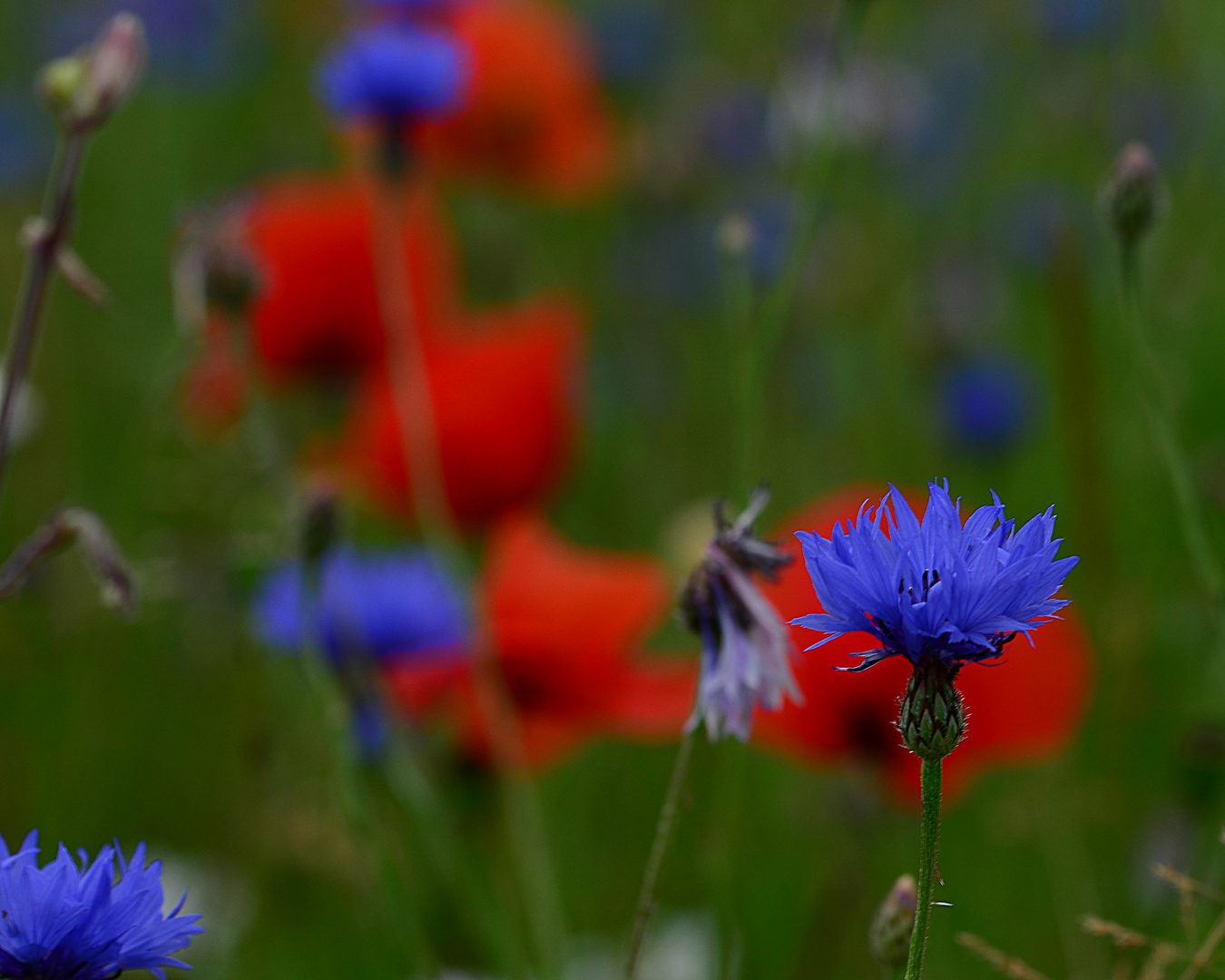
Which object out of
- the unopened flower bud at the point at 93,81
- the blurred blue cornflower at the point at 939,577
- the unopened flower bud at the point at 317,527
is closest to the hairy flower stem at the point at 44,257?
the unopened flower bud at the point at 93,81

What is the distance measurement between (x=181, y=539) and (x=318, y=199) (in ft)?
0.83

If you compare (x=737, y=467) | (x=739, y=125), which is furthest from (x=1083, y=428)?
(x=739, y=125)

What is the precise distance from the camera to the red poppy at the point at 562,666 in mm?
684

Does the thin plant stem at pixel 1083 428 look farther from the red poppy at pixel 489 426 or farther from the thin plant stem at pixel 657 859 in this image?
the thin plant stem at pixel 657 859

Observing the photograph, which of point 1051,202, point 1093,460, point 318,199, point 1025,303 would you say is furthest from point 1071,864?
point 1025,303

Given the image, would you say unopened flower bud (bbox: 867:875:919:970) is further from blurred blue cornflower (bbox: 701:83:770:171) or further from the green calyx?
blurred blue cornflower (bbox: 701:83:770:171)

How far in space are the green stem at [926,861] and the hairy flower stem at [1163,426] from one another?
248mm

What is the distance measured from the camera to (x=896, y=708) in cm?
63

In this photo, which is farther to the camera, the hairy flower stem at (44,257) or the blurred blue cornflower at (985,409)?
the blurred blue cornflower at (985,409)

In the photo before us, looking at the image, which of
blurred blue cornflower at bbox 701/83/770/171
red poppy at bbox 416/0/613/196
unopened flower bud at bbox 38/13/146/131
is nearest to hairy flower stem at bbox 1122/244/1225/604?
unopened flower bud at bbox 38/13/146/131

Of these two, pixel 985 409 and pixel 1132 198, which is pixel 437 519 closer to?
pixel 1132 198

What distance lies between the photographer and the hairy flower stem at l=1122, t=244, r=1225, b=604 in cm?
51

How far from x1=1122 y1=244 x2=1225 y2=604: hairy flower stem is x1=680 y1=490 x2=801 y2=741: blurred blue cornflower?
0.17 m

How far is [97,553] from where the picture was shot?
415 mm
